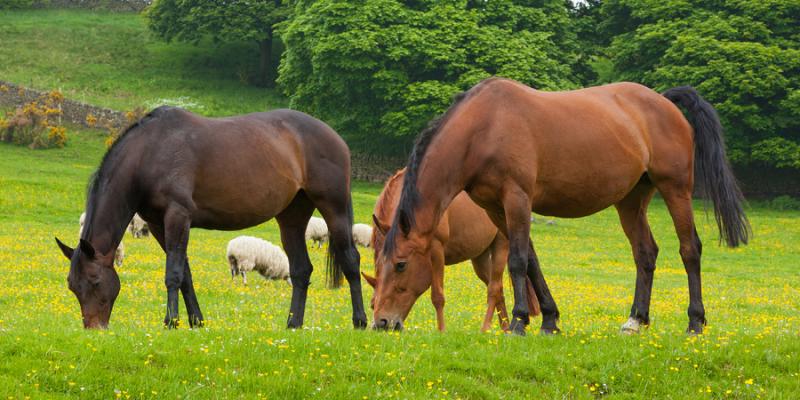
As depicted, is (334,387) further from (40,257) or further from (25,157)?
(25,157)

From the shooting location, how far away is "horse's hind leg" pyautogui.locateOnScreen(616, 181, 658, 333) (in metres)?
12.1

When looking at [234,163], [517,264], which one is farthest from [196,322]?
[517,264]

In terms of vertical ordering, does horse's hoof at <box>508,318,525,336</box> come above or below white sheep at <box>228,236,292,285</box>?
above

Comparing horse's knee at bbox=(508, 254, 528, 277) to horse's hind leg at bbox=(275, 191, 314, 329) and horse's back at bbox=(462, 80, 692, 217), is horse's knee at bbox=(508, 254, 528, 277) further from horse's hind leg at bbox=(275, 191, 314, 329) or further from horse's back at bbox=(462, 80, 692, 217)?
horse's hind leg at bbox=(275, 191, 314, 329)

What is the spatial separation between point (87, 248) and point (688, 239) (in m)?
7.36

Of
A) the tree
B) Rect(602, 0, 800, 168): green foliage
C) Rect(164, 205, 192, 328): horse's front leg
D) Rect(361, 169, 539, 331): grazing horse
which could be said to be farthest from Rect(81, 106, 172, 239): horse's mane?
the tree

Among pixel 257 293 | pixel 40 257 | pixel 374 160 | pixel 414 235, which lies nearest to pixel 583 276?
pixel 257 293

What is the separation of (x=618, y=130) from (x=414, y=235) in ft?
9.36

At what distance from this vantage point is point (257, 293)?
66.4 feet

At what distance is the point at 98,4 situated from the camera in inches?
3342

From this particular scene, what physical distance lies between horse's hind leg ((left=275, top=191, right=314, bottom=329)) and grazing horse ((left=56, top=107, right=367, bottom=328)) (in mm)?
14

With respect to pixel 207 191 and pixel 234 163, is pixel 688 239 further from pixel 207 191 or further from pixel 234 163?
pixel 207 191

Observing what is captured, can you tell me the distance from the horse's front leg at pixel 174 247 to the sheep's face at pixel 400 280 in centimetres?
237

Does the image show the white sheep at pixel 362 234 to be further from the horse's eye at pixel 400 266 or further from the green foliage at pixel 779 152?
the green foliage at pixel 779 152
